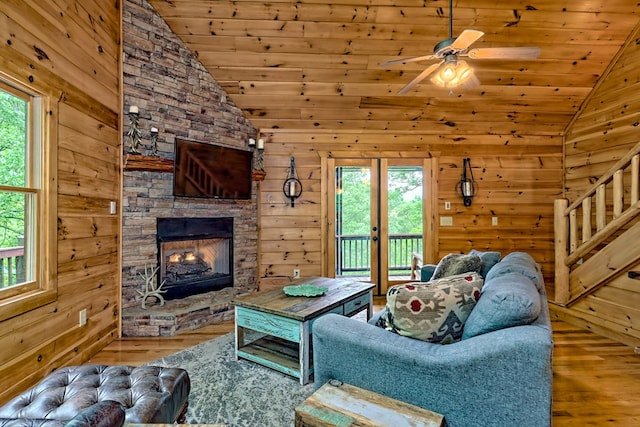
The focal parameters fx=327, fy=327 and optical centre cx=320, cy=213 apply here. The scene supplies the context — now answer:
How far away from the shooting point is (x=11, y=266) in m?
2.28

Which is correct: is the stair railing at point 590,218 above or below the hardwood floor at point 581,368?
above

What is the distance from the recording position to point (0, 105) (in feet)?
7.10

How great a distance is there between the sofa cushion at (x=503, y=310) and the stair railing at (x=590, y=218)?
2706mm

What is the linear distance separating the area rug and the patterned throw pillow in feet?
3.33

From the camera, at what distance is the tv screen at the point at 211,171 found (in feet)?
12.6

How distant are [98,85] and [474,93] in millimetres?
4508

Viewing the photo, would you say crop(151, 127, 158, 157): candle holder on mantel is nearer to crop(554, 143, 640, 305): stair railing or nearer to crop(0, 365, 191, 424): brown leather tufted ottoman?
crop(0, 365, 191, 424): brown leather tufted ottoman

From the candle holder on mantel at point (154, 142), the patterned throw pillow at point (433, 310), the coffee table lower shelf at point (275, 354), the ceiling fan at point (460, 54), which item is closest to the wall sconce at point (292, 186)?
the candle holder on mantel at point (154, 142)

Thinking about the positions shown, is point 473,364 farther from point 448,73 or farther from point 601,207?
point 601,207

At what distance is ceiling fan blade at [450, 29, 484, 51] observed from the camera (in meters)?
2.19

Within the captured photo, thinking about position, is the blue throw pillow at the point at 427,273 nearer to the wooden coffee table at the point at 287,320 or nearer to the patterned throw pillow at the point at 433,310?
the wooden coffee table at the point at 287,320

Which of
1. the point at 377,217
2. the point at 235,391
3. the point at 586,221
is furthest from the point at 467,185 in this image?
the point at 235,391

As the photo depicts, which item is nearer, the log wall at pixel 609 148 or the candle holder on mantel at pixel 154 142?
the log wall at pixel 609 148

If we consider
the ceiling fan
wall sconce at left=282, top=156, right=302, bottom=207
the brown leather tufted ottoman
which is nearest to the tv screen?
wall sconce at left=282, top=156, right=302, bottom=207
